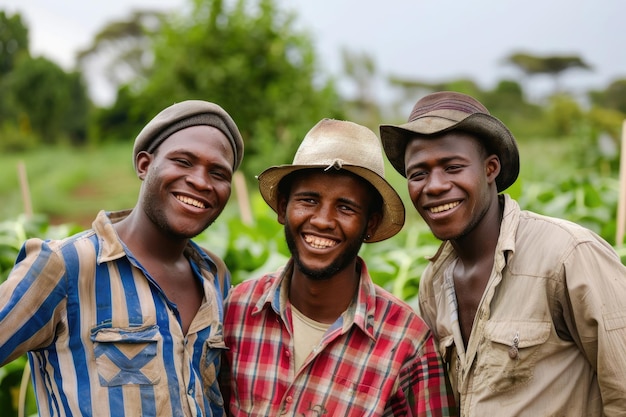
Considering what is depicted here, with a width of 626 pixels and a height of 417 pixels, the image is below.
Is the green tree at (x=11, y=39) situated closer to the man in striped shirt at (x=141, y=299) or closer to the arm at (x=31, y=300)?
the man in striped shirt at (x=141, y=299)

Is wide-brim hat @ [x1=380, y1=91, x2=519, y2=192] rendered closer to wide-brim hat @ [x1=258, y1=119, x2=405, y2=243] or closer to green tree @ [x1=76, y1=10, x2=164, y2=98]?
wide-brim hat @ [x1=258, y1=119, x2=405, y2=243]

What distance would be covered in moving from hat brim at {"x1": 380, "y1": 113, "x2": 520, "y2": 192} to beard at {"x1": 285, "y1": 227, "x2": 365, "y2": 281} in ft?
1.29

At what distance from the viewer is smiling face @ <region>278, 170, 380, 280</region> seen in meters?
2.33

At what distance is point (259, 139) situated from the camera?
30.8 feet

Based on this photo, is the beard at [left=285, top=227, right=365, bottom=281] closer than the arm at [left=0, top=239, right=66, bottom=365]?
→ No

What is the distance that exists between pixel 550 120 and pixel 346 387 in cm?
2060

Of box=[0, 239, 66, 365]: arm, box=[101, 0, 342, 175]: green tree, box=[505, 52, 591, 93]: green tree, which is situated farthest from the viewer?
box=[505, 52, 591, 93]: green tree

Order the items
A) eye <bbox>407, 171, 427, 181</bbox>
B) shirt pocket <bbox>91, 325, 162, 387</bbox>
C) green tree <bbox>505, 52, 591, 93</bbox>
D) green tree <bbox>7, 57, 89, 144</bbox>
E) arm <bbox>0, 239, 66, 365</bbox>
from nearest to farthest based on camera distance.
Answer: arm <bbox>0, 239, 66, 365</bbox>, shirt pocket <bbox>91, 325, 162, 387</bbox>, eye <bbox>407, 171, 427, 181</bbox>, green tree <bbox>7, 57, 89, 144</bbox>, green tree <bbox>505, 52, 591, 93</bbox>

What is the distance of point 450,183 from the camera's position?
7.18 ft

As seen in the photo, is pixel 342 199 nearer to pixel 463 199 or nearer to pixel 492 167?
pixel 463 199

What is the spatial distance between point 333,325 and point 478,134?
83 centimetres

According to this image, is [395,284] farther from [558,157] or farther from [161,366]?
[558,157]

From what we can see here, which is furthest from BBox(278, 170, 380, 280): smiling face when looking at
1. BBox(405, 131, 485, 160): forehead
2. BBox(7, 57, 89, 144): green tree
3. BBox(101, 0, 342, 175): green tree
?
BBox(7, 57, 89, 144): green tree

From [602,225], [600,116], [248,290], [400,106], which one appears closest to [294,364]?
[248,290]
